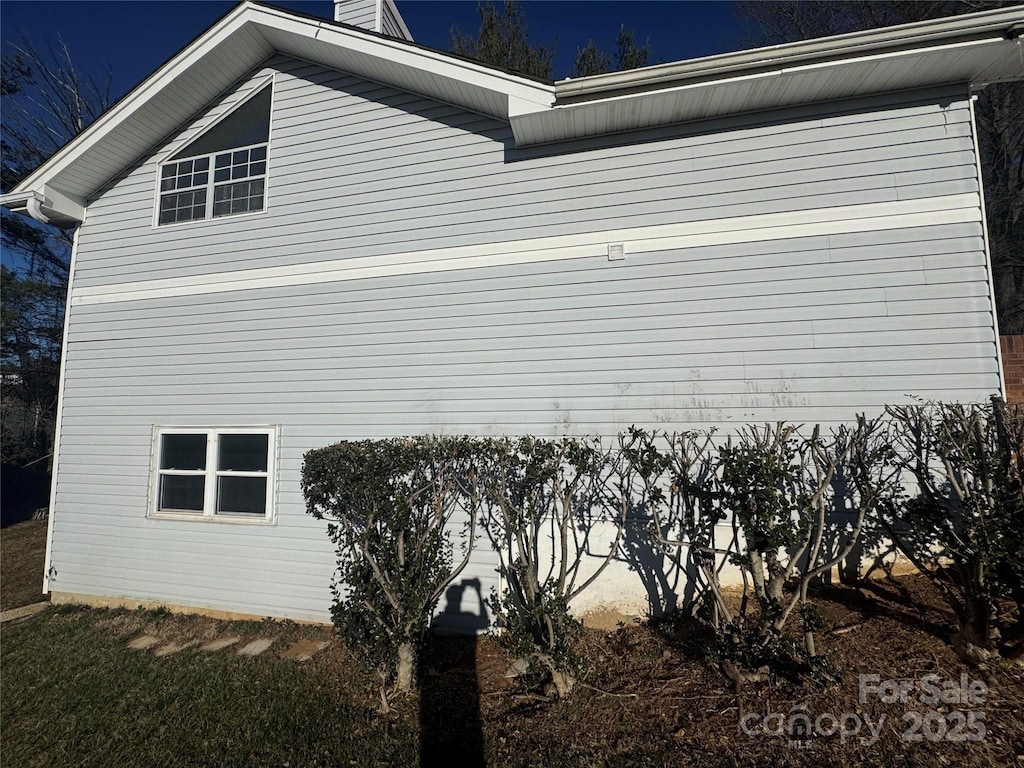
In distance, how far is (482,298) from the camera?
5824mm

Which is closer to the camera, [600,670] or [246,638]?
[600,670]

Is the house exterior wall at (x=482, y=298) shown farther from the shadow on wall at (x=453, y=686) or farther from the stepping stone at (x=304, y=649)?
the stepping stone at (x=304, y=649)

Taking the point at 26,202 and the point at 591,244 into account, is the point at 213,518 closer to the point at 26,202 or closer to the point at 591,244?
the point at 26,202

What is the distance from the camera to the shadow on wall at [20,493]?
14.4 m

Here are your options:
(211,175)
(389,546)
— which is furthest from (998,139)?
(211,175)

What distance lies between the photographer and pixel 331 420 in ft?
Answer: 20.2

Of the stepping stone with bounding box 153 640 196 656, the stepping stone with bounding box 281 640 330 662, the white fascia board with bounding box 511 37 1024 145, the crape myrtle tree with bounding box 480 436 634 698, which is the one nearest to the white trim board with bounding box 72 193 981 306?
the white fascia board with bounding box 511 37 1024 145

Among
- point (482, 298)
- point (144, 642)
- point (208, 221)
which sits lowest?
point (144, 642)

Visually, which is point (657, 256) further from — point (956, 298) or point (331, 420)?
point (331, 420)

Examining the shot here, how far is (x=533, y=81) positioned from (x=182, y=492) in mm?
6758

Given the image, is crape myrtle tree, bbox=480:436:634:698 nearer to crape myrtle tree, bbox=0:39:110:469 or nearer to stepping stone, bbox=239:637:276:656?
stepping stone, bbox=239:637:276:656

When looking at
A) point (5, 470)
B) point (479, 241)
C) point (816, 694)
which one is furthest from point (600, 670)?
point (5, 470)

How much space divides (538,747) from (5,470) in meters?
18.6

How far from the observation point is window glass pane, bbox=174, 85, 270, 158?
716 centimetres
